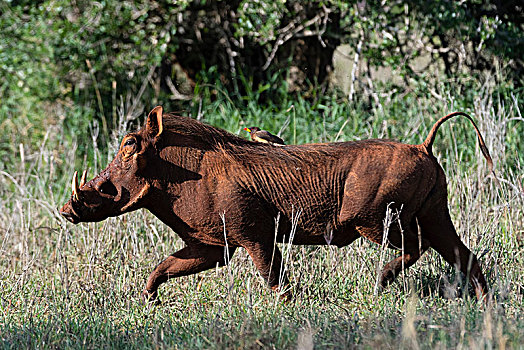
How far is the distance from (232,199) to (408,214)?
1.02 meters

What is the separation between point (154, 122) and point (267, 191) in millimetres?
769

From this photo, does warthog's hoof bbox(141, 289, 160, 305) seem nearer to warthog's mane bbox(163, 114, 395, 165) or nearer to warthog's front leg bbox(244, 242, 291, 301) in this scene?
warthog's front leg bbox(244, 242, 291, 301)

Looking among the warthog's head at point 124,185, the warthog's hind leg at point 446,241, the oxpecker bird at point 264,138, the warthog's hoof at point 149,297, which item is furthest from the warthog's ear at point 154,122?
the warthog's hind leg at point 446,241

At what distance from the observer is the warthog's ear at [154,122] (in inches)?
159

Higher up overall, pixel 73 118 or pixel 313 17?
pixel 313 17

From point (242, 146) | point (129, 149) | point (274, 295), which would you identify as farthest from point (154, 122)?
point (274, 295)

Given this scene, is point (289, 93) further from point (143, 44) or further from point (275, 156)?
point (275, 156)

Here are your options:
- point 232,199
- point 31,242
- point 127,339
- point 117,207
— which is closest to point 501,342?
point 232,199

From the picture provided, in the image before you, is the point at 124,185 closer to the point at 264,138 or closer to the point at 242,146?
the point at 242,146

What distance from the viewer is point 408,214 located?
407 centimetres

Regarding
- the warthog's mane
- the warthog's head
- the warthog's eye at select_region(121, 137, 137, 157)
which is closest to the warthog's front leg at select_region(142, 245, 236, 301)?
the warthog's head

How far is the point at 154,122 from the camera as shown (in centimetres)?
408

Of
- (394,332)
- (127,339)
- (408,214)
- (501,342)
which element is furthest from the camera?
(408,214)

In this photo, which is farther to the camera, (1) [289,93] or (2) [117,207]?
(1) [289,93]
